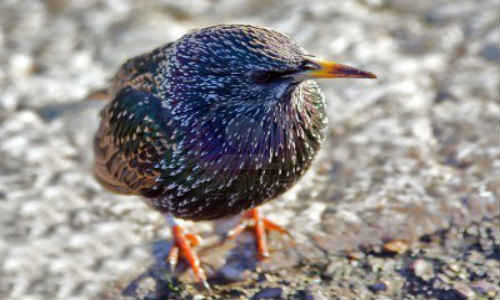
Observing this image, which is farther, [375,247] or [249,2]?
[249,2]

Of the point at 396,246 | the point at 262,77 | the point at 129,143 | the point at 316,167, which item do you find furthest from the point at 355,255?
the point at 129,143

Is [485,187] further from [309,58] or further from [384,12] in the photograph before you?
[384,12]

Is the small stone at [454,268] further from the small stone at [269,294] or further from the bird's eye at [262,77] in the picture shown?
the bird's eye at [262,77]

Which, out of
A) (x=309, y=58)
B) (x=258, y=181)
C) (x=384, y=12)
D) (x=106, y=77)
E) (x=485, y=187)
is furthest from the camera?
(x=384, y=12)

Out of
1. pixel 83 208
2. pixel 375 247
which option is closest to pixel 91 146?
pixel 83 208

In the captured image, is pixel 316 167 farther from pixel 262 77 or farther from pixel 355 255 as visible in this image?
pixel 262 77

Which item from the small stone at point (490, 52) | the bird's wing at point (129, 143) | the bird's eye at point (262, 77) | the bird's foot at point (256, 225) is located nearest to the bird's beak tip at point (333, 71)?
the bird's eye at point (262, 77)
